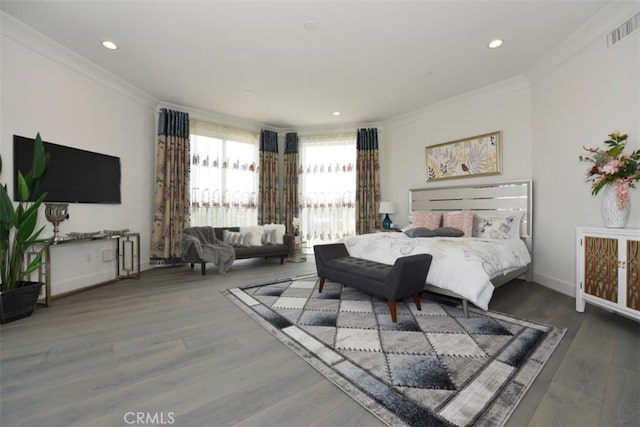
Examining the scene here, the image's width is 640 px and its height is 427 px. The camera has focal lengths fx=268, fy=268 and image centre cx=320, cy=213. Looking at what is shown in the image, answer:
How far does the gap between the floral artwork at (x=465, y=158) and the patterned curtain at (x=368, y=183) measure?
1170 mm

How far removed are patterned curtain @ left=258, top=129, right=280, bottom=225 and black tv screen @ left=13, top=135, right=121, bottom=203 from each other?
2.64m

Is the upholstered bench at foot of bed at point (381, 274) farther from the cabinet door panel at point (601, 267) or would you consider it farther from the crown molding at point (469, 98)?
the crown molding at point (469, 98)

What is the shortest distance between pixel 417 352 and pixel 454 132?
13.8ft

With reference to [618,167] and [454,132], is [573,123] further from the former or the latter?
[454,132]

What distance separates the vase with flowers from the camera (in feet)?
8.14

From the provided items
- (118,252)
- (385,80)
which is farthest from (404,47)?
(118,252)

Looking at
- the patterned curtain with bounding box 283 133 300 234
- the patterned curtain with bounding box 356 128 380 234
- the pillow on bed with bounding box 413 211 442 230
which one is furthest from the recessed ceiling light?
the pillow on bed with bounding box 413 211 442 230

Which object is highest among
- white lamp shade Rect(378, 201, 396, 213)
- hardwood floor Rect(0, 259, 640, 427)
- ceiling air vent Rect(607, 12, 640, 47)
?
ceiling air vent Rect(607, 12, 640, 47)

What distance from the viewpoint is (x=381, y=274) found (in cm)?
268

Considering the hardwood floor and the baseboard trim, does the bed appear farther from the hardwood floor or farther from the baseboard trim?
the hardwood floor

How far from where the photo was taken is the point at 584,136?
3135 millimetres

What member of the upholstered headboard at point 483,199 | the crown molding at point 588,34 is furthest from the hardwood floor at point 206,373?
the crown molding at point 588,34

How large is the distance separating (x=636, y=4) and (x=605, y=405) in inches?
140

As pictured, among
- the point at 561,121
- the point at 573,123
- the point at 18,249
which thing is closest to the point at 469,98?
the point at 561,121
